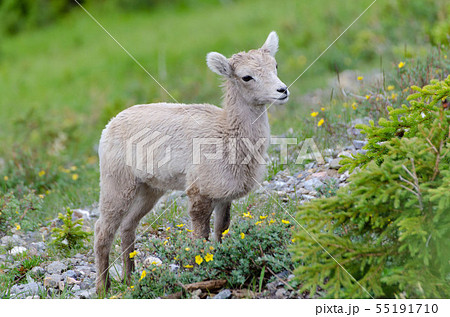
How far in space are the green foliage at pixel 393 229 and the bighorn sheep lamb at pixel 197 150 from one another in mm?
1631

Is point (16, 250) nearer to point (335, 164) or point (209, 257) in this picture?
point (209, 257)

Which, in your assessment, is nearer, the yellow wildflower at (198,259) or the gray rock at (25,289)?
the yellow wildflower at (198,259)

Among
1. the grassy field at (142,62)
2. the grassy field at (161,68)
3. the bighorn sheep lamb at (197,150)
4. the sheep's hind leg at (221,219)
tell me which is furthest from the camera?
the grassy field at (142,62)

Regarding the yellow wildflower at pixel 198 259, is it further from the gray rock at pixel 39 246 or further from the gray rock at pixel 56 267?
the gray rock at pixel 39 246

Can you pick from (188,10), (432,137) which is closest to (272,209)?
(432,137)

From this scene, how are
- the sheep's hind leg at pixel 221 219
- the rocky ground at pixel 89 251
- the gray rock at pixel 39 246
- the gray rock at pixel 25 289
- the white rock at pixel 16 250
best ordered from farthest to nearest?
1. the gray rock at pixel 39 246
2. the white rock at pixel 16 250
3. the sheep's hind leg at pixel 221 219
4. the gray rock at pixel 25 289
5. the rocky ground at pixel 89 251

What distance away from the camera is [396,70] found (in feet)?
31.2

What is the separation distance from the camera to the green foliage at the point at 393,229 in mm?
4383

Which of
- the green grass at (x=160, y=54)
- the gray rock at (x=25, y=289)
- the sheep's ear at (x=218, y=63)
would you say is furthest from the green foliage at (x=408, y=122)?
the green grass at (x=160, y=54)

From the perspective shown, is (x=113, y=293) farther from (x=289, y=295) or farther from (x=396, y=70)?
(x=396, y=70)

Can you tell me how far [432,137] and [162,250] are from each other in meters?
2.90

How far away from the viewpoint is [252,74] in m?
6.49

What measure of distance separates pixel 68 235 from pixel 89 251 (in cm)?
41

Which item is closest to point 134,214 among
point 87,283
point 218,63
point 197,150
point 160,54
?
point 87,283
